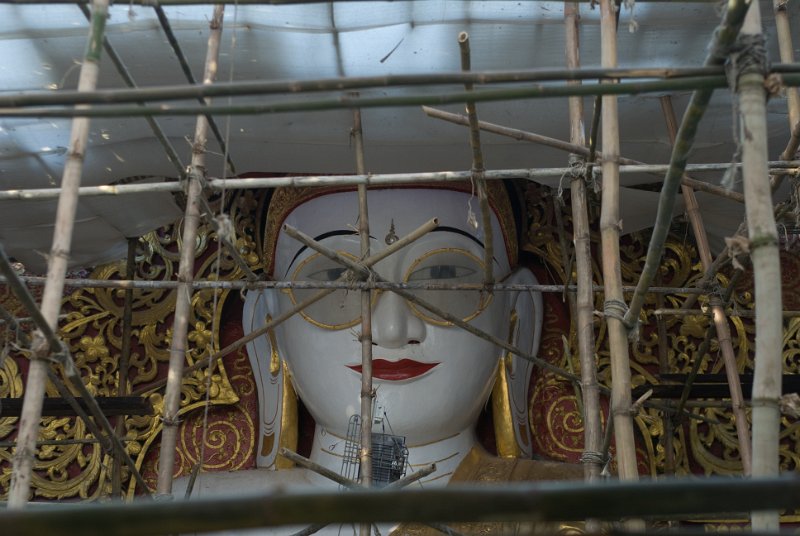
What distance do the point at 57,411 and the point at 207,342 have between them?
3.03ft

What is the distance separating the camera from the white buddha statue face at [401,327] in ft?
15.2

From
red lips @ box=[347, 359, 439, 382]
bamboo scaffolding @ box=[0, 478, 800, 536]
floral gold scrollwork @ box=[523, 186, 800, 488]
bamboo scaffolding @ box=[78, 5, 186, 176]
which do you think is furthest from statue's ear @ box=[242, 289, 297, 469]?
bamboo scaffolding @ box=[0, 478, 800, 536]

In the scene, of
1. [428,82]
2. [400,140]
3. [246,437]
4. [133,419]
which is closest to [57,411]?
[133,419]

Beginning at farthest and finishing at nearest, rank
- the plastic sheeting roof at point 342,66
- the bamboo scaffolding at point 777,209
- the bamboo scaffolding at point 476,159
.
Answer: the plastic sheeting roof at point 342,66 → the bamboo scaffolding at point 777,209 → the bamboo scaffolding at point 476,159

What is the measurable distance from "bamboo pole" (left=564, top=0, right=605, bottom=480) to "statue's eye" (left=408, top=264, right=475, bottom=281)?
1234 mm

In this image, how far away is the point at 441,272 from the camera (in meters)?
4.75

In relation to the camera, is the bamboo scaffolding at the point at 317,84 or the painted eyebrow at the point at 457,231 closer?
the bamboo scaffolding at the point at 317,84

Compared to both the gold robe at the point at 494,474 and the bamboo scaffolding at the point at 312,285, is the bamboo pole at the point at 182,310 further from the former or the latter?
the gold robe at the point at 494,474

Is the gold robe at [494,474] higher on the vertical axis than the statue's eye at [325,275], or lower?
lower

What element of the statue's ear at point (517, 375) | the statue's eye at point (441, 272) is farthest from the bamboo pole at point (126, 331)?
the statue's ear at point (517, 375)

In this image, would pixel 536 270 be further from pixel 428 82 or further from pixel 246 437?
pixel 428 82

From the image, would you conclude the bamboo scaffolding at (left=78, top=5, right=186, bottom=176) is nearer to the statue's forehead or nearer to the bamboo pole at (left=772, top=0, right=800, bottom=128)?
the statue's forehead

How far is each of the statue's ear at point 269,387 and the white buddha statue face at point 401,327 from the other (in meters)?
0.13

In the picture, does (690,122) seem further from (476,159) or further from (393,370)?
(393,370)
